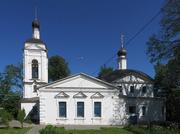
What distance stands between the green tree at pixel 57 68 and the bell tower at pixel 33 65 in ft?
76.9

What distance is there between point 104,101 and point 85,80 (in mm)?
3194

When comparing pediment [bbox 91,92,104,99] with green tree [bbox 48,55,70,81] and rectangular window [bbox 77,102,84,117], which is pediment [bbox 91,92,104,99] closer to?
rectangular window [bbox 77,102,84,117]

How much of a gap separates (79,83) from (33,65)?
31.2ft

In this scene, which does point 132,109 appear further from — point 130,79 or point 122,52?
point 122,52

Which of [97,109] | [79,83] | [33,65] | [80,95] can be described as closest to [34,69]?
[33,65]

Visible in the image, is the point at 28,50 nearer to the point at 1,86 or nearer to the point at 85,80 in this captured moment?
the point at 85,80

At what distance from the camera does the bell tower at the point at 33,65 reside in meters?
42.0

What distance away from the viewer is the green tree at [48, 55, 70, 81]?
2616 inches

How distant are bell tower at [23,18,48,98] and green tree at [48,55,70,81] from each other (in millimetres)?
23425

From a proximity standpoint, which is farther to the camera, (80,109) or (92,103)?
(92,103)

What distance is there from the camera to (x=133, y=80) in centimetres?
4125

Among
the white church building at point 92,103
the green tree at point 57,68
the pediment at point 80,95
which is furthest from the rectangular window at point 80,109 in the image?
the green tree at point 57,68

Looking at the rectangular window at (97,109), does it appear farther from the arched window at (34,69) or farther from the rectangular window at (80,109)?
the arched window at (34,69)

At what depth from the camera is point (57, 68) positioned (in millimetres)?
67000
